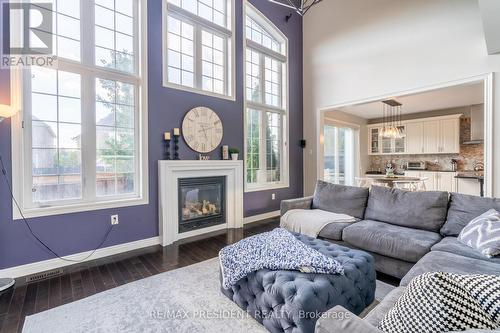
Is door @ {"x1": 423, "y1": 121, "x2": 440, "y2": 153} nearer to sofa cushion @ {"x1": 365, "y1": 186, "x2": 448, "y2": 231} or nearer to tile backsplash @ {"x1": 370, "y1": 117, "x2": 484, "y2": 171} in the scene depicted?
tile backsplash @ {"x1": 370, "y1": 117, "x2": 484, "y2": 171}

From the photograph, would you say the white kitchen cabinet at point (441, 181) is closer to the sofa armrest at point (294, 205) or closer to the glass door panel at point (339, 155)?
the glass door panel at point (339, 155)

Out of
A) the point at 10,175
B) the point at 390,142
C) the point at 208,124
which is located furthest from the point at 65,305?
the point at 390,142

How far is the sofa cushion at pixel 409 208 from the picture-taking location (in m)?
2.66

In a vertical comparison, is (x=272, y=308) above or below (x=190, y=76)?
below

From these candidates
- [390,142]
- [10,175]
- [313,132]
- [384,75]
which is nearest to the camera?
[10,175]

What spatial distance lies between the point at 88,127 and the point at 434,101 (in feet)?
24.6

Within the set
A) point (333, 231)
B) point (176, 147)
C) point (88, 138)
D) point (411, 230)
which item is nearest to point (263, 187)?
point (176, 147)

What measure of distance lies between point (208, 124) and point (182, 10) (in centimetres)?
186

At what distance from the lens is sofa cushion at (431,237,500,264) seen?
194 cm

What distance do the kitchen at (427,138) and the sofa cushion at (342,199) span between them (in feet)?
8.89

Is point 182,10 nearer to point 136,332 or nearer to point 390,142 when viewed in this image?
point 136,332

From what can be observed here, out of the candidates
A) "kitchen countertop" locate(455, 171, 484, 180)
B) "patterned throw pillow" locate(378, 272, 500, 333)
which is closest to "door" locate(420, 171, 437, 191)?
"kitchen countertop" locate(455, 171, 484, 180)

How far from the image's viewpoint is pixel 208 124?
416cm

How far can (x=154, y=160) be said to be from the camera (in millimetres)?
3561
